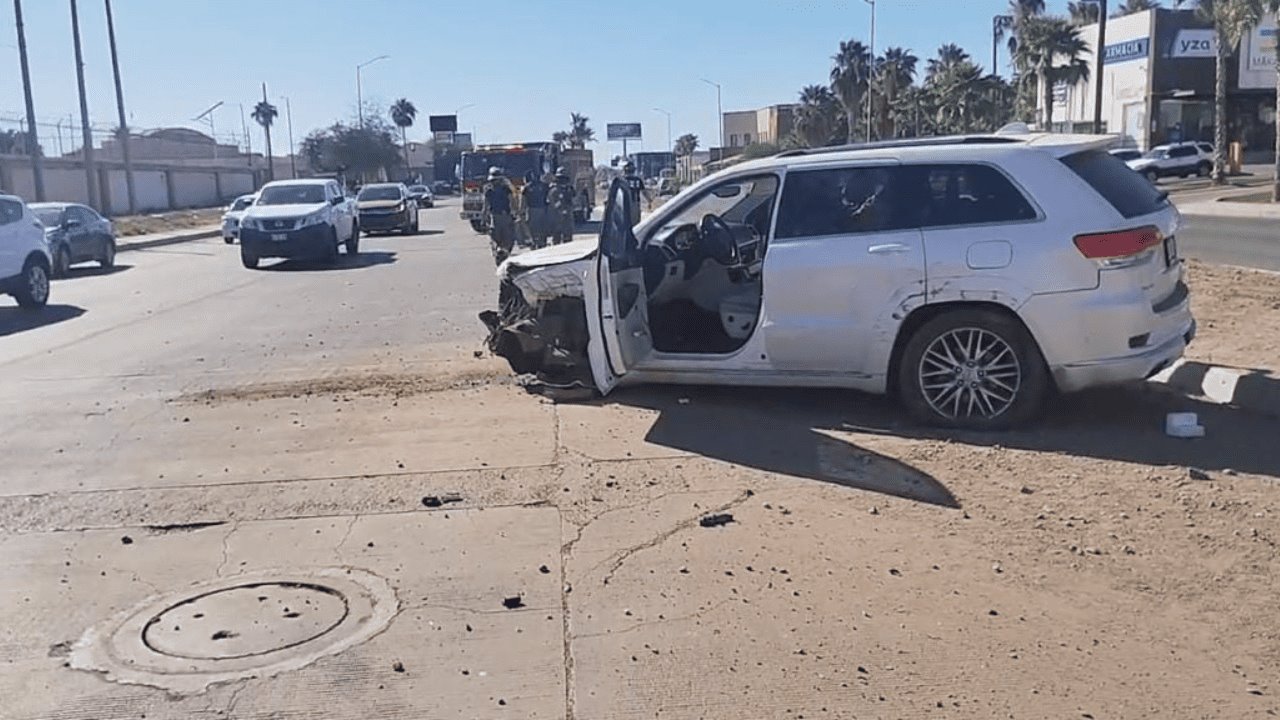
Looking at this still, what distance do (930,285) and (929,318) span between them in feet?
0.79

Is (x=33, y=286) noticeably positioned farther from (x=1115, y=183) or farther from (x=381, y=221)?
(x=381, y=221)

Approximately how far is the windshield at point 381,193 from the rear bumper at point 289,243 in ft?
44.3

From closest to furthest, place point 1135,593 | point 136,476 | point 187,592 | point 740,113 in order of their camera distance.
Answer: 1. point 1135,593
2. point 187,592
3. point 136,476
4. point 740,113

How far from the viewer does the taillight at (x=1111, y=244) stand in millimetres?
7184

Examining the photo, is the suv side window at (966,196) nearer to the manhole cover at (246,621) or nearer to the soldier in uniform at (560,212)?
the manhole cover at (246,621)

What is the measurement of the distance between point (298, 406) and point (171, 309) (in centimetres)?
903

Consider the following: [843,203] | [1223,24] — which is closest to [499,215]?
[843,203]

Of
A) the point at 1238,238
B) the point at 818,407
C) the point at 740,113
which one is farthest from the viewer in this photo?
the point at 740,113

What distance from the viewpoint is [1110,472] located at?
664 cm

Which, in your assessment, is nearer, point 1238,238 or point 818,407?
point 818,407

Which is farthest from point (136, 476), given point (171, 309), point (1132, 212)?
point (171, 309)

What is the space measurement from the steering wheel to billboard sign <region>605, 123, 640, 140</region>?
11912 cm

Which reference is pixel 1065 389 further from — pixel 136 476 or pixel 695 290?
pixel 136 476

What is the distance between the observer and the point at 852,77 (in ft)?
261
